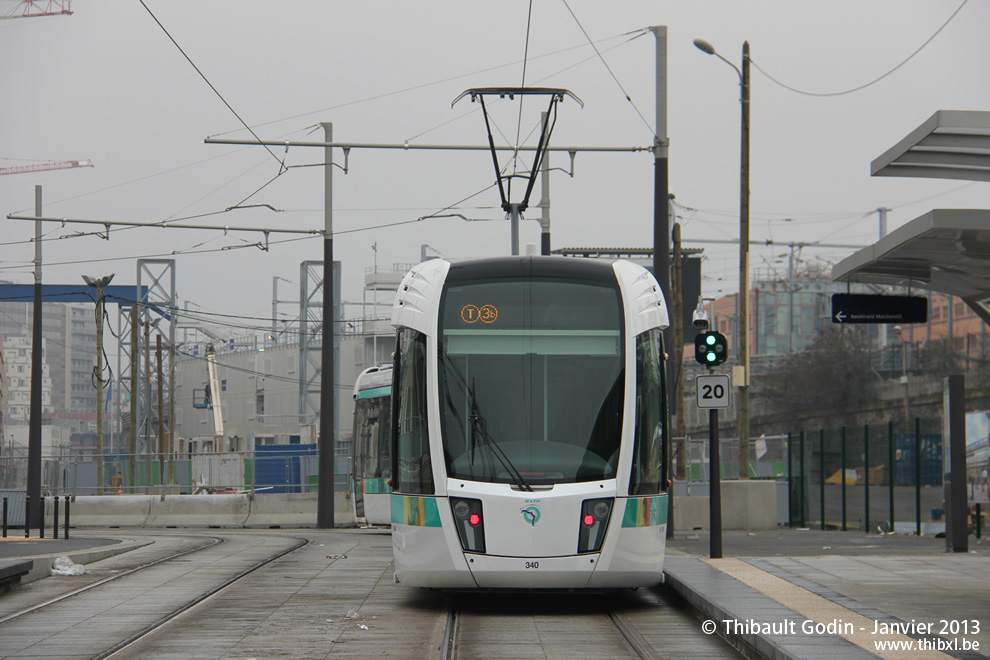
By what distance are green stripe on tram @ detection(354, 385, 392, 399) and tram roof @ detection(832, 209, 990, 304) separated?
11473mm

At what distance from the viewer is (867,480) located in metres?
25.1

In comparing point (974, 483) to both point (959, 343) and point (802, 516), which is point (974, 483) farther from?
point (959, 343)

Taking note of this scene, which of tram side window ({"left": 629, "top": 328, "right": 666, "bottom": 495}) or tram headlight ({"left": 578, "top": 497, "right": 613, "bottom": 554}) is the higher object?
tram side window ({"left": 629, "top": 328, "right": 666, "bottom": 495})

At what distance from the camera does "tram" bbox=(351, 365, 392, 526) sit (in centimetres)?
2289

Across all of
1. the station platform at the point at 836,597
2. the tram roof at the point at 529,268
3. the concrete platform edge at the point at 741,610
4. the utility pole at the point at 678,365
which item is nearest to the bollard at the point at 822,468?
the utility pole at the point at 678,365

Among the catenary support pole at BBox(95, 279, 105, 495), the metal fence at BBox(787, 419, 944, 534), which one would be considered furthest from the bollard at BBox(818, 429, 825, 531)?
the catenary support pole at BBox(95, 279, 105, 495)

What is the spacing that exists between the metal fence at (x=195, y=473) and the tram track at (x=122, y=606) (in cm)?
1945

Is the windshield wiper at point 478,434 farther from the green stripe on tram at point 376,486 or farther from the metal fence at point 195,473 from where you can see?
the metal fence at point 195,473

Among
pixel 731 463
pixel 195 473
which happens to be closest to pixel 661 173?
pixel 195 473

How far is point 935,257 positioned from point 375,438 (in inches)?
526

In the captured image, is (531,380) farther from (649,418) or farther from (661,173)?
(661,173)

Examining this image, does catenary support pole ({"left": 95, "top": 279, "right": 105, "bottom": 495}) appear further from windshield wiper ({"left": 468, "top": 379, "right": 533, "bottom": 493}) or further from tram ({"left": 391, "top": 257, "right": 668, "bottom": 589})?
windshield wiper ({"left": 468, "top": 379, "right": 533, "bottom": 493})

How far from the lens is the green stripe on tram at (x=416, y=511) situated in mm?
11430

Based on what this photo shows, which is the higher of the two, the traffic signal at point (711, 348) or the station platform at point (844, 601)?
the traffic signal at point (711, 348)
